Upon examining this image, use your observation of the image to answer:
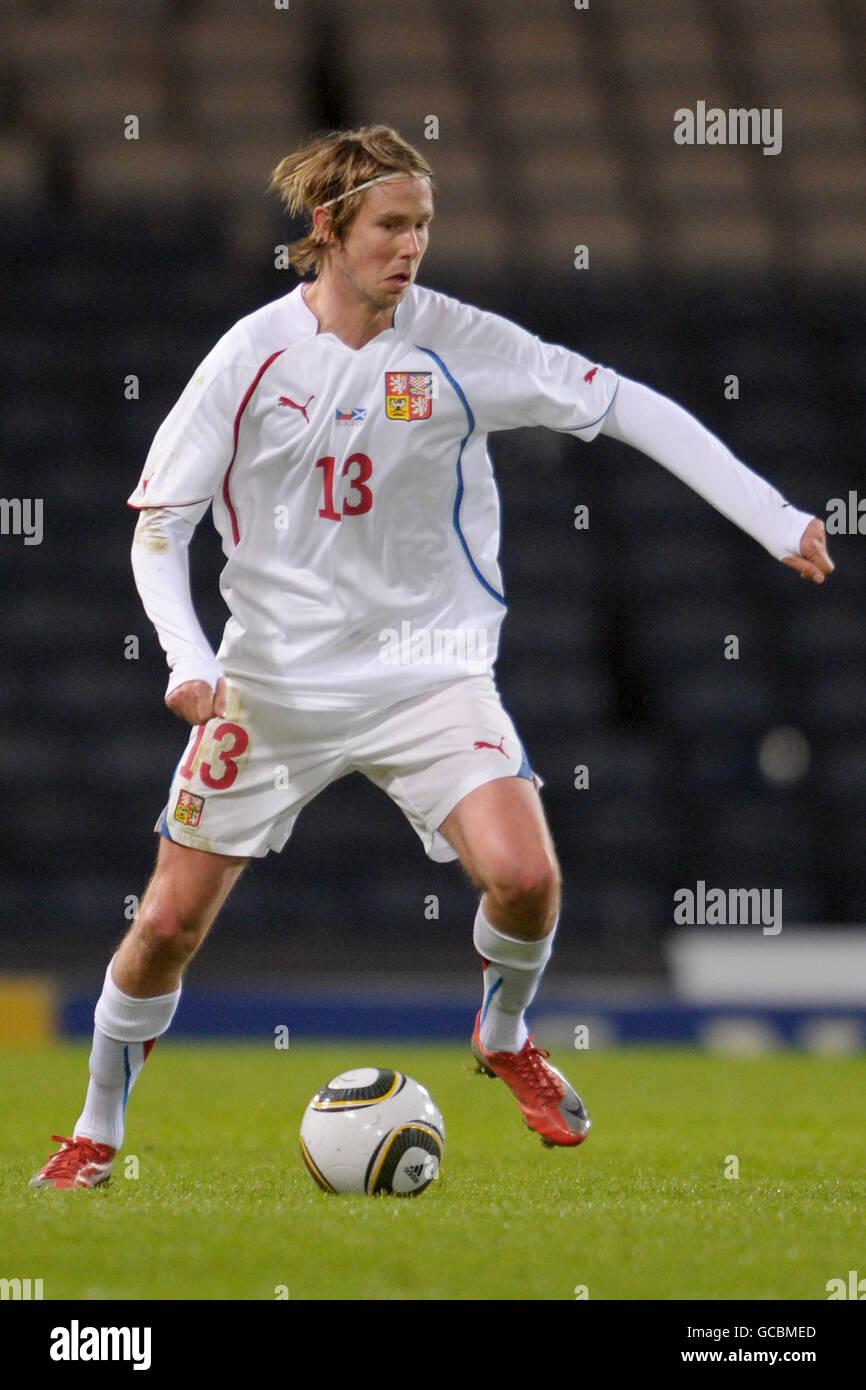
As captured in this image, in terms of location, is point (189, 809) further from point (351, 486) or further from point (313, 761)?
point (351, 486)

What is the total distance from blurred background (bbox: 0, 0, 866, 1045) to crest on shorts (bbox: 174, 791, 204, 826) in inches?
262

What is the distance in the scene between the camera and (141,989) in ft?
16.7

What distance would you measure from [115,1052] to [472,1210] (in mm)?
1107

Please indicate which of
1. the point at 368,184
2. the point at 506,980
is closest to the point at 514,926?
the point at 506,980

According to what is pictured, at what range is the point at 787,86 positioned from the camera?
18.0 meters

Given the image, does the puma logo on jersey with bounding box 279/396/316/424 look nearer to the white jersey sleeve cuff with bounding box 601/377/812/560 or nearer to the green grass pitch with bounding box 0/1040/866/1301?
the white jersey sleeve cuff with bounding box 601/377/812/560

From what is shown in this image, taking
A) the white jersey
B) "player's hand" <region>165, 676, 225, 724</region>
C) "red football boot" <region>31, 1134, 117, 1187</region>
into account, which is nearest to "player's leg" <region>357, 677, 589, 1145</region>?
the white jersey

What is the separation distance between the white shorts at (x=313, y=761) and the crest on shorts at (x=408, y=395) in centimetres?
68

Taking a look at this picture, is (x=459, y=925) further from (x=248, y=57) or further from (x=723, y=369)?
(x=248, y=57)

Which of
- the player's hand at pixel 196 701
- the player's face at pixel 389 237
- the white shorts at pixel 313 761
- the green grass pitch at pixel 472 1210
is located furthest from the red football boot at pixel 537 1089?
the player's face at pixel 389 237

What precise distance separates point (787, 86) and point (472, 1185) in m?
14.8

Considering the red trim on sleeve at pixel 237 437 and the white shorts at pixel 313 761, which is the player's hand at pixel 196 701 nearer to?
the white shorts at pixel 313 761

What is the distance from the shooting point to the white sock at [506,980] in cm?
518

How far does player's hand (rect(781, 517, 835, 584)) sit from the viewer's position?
4828 millimetres
